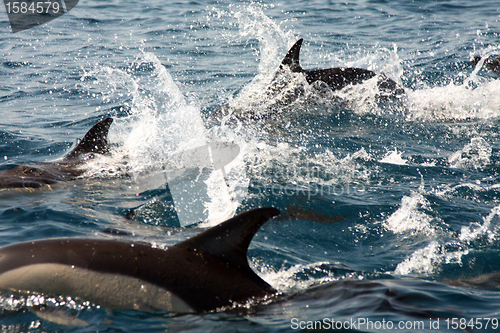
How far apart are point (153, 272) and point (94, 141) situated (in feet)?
14.6

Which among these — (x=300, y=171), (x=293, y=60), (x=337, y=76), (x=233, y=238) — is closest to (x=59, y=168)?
(x=300, y=171)

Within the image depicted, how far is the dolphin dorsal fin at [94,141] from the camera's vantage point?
7.17 meters

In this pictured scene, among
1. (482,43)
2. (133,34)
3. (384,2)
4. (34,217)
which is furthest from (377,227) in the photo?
(384,2)

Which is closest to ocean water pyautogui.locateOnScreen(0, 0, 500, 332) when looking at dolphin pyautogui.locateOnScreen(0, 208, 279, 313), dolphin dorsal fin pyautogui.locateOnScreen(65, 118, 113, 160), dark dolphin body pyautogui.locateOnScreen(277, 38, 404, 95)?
dolphin pyautogui.locateOnScreen(0, 208, 279, 313)

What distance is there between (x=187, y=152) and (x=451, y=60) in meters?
8.86

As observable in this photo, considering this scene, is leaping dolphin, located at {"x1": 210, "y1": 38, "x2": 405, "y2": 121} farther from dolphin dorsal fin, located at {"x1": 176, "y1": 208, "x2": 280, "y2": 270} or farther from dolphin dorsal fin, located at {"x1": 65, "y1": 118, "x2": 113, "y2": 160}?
dolphin dorsal fin, located at {"x1": 176, "y1": 208, "x2": 280, "y2": 270}

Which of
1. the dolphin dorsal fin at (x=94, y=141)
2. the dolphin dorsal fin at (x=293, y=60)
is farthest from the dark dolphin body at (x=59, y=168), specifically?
the dolphin dorsal fin at (x=293, y=60)

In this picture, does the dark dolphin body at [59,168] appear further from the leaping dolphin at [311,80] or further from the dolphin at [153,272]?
the dolphin at [153,272]

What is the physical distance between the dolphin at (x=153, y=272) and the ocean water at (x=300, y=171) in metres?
0.11

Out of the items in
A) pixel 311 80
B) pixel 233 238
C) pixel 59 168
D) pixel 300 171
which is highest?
pixel 311 80

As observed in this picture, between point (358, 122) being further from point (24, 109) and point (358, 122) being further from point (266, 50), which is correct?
point (24, 109)

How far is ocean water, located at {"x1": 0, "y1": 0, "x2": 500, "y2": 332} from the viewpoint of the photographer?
336cm

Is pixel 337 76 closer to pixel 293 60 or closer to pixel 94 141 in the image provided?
pixel 293 60

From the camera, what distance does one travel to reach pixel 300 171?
21.5ft
